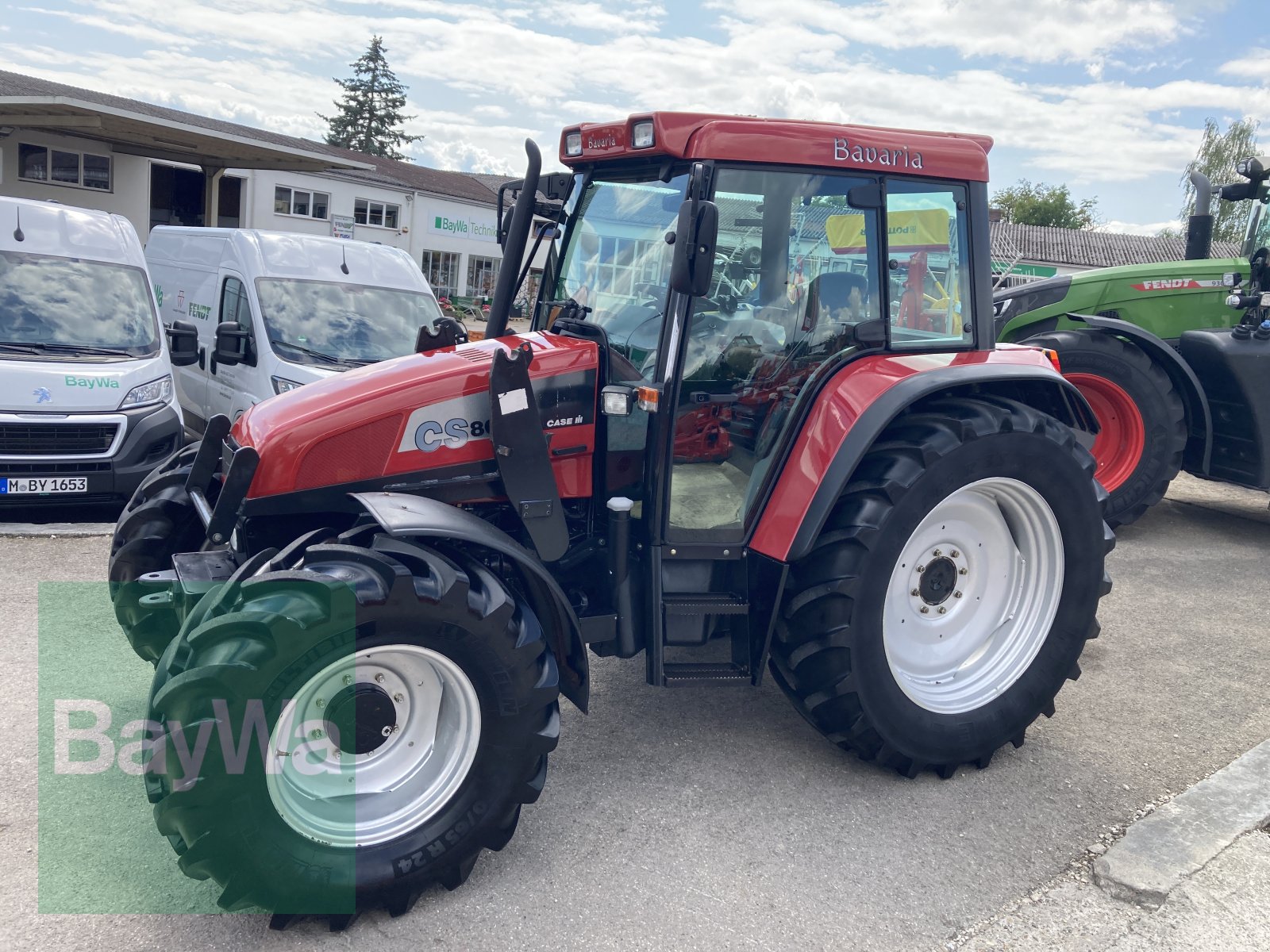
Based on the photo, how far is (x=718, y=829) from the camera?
11.6ft

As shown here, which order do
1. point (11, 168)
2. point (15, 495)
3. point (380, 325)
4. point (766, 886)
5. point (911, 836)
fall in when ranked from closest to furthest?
point (766, 886), point (911, 836), point (15, 495), point (380, 325), point (11, 168)

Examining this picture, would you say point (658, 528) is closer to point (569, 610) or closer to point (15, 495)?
point (569, 610)

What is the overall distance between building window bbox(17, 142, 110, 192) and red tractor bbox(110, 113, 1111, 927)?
2234 cm

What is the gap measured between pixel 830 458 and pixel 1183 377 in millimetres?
5145

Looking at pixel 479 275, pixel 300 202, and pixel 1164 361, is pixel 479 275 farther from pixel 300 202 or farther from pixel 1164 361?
pixel 1164 361

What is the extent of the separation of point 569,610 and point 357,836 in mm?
922

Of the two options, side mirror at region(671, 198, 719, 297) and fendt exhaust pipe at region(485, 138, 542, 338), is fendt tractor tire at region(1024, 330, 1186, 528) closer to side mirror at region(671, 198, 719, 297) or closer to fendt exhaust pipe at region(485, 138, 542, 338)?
fendt exhaust pipe at region(485, 138, 542, 338)

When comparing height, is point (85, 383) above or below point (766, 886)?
above

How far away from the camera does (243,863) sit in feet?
9.12

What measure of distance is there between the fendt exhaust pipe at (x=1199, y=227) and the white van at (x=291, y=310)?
6.37 metres

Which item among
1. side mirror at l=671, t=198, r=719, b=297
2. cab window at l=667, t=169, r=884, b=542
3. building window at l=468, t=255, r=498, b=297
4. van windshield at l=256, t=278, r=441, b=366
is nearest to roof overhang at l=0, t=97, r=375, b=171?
van windshield at l=256, t=278, r=441, b=366

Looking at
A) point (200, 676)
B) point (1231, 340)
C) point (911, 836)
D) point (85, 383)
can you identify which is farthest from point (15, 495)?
point (1231, 340)

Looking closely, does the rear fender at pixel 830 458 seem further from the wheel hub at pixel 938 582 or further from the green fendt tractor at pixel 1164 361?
the green fendt tractor at pixel 1164 361

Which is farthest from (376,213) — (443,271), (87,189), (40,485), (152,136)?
Result: (40,485)
